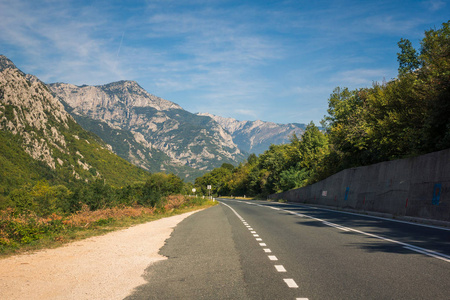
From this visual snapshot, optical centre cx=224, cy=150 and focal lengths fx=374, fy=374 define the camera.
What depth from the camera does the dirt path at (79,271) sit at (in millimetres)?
5762

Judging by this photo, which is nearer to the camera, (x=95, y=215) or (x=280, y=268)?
(x=280, y=268)

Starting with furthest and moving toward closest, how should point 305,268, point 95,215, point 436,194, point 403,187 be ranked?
point 403,187, point 95,215, point 436,194, point 305,268

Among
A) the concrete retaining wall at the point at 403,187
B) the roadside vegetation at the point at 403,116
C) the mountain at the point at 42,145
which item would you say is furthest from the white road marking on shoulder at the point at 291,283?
the mountain at the point at 42,145

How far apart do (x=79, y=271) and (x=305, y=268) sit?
4.43 metres

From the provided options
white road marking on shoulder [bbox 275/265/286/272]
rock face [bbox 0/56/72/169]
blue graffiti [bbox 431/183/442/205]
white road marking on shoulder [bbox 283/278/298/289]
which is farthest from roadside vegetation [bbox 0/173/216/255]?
rock face [bbox 0/56/72/169]

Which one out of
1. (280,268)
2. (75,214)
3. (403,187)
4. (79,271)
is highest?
(403,187)

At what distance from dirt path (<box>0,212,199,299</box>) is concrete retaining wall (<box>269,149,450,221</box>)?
40.4 ft

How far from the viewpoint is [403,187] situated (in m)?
19.7

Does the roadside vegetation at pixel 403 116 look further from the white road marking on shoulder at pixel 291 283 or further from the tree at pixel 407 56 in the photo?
the white road marking on shoulder at pixel 291 283

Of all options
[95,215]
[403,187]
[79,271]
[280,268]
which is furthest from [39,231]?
[403,187]

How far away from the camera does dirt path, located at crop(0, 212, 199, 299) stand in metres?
5.76

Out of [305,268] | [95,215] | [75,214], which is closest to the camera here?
[305,268]

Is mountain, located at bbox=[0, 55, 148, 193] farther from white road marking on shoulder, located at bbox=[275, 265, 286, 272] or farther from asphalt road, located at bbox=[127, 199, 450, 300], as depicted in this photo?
white road marking on shoulder, located at bbox=[275, 265, 286, 272]

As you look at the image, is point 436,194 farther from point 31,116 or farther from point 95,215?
point 31,116
